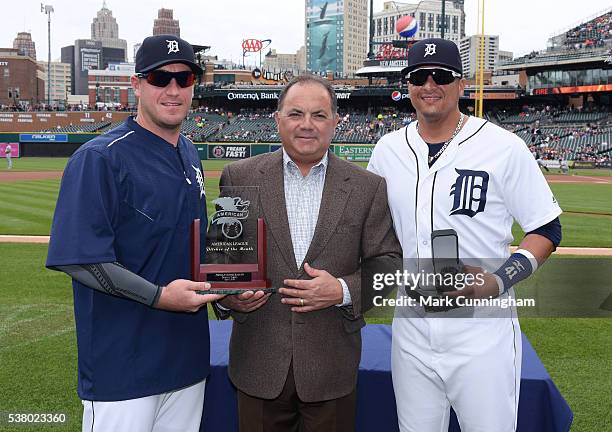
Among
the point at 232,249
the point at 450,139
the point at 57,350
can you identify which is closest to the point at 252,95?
the point at 57,350

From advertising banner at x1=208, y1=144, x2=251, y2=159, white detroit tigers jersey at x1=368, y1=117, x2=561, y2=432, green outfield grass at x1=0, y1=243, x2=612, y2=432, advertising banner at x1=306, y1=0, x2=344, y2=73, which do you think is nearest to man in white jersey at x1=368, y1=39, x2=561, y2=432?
white detroit tigers jersey at x1=368, y1=117, x2=561, y2=432

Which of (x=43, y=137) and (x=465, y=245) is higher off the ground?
(x=43, y=137)

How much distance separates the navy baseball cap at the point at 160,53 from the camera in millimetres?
2729

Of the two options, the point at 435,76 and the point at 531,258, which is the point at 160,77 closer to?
the point at 435,76

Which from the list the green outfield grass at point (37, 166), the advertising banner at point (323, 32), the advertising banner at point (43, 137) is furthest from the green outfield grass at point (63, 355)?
the advertising banner at point (323, 32)

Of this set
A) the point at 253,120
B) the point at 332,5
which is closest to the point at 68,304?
the point at 253,120

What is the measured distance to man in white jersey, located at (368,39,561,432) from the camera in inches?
107

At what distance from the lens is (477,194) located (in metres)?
2.82

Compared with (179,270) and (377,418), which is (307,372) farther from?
(377,418)

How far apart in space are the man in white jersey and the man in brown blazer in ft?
0.72

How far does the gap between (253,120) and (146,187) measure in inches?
2460

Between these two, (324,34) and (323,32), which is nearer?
(324,34)

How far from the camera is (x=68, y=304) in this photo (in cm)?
→ 746

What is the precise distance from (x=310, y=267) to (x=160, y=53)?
1224 mm
